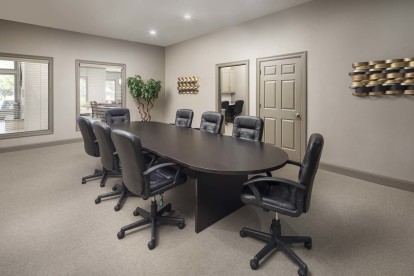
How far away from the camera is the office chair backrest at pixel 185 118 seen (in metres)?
4.43

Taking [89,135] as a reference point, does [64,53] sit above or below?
above

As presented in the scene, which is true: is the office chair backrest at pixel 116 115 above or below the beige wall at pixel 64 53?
below

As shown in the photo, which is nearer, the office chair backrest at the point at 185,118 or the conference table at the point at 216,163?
the conference table at the point at 216,163

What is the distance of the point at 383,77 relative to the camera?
344cm

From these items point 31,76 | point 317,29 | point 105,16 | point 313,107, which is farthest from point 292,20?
point 31,76

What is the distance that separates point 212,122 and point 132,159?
6.88ft

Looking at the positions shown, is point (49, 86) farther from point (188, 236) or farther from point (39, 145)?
point (188, 236)

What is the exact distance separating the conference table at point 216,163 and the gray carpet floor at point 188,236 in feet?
0.58

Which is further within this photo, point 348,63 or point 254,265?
point 348,63

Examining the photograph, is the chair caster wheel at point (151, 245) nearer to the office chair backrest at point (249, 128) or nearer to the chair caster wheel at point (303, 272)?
the chair caster wheel at point (303, 272)

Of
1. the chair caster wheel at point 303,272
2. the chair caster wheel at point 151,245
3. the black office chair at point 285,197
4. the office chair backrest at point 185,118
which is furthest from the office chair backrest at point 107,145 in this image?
the chair caster wheel at point 303,272

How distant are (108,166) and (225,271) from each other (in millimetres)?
1714

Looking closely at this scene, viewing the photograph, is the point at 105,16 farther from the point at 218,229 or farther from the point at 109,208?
the point at 218,229

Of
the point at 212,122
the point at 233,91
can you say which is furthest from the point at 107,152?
the point at 233,91
